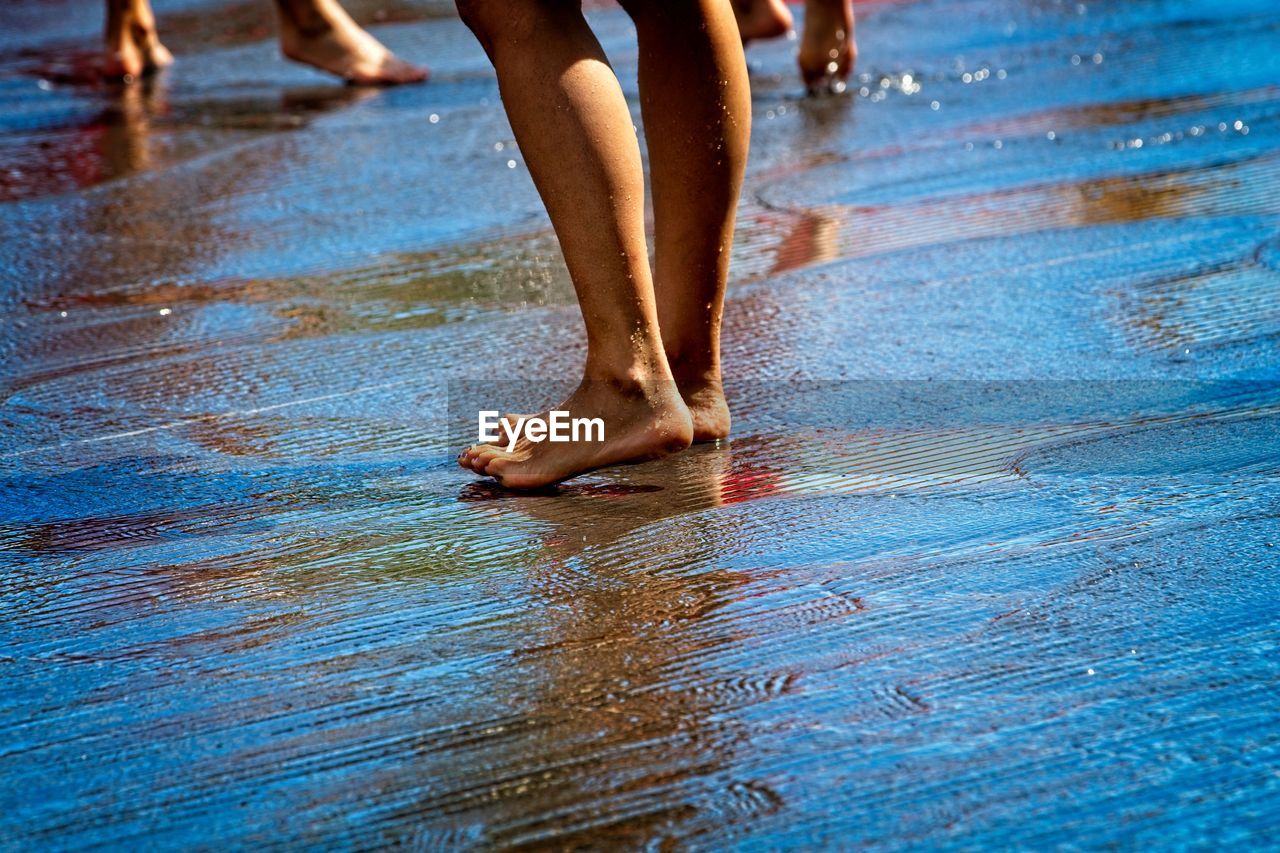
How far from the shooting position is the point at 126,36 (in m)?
5.62

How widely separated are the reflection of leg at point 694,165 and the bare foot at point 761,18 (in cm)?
282

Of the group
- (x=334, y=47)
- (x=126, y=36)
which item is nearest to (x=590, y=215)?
(x=334, y=47)

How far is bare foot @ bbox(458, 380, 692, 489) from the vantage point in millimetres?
2010

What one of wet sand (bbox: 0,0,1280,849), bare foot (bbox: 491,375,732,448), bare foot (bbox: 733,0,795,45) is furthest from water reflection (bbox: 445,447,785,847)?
bare foot (bbox: 733,0,795,45)

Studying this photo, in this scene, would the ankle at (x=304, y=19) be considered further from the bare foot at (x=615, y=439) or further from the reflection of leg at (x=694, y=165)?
the bare foot at (x=615, y=439)

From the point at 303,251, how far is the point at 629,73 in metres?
1.99

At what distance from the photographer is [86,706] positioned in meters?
1.50

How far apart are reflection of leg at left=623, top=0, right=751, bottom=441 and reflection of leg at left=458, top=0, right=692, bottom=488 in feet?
0.38

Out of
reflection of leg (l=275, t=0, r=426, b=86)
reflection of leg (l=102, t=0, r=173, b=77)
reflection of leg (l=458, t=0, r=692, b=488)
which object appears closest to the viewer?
reflection of leg (l=458, t=0, r=692, b=488)

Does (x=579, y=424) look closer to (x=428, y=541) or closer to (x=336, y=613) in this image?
(x=428, y=541)

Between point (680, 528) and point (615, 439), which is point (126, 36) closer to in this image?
point (615, 439)

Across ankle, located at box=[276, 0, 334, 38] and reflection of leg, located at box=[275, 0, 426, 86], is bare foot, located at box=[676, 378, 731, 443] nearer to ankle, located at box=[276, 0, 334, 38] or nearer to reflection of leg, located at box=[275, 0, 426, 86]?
reflection of leg, located at box=[275, 0, 426, 86]

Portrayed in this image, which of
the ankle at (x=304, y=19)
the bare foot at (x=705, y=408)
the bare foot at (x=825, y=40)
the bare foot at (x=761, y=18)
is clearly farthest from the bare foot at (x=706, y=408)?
the ankle at (x=304, y=19)

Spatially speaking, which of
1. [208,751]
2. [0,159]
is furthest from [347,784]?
[0,159]
